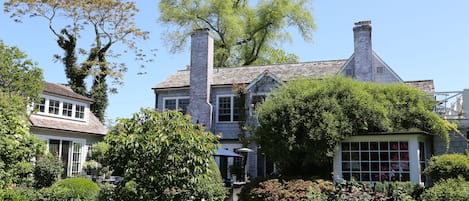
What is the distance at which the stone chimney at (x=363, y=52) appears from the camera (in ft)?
73.2

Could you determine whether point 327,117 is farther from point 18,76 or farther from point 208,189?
point 18,76

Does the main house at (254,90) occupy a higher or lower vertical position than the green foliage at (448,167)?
higher

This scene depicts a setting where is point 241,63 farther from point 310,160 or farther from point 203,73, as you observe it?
point 310,160

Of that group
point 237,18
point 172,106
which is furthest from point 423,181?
point 237,18

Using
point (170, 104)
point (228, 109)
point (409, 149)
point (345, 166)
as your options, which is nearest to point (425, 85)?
point (409, 149)

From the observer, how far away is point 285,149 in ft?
56.7

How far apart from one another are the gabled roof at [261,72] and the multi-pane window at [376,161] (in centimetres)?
771

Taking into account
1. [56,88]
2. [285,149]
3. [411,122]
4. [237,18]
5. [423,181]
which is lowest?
[423,181]

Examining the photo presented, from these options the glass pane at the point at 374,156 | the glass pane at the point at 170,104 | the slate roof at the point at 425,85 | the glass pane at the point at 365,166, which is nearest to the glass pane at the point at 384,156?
the glass pane at the point at 374,156

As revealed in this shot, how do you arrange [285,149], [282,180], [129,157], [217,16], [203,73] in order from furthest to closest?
1. [217,16]
2. [203,73]
3. [285,149]
4. [282,180]
5. [129,157]

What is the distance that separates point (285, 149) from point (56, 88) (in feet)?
50.1

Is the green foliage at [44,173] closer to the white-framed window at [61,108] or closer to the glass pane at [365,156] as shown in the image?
the white-framed window at [61,108]

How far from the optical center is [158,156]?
10258mm

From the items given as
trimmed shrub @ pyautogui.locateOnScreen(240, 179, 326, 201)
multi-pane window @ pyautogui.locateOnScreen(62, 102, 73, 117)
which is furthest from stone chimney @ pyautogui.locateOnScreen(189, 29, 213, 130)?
trimmed shrub @ pyautogui.locateOnScreen(240, 179, 326, 201)
